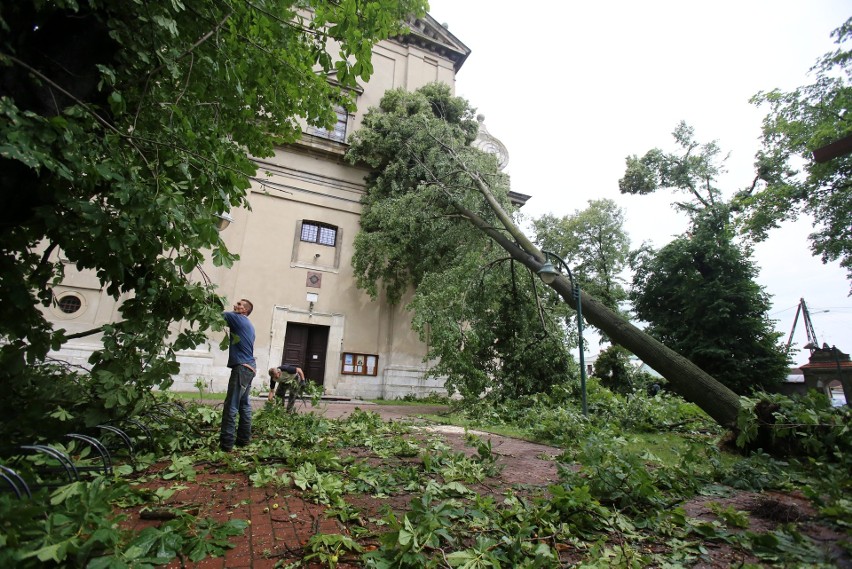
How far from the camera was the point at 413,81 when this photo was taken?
1906 centimetres

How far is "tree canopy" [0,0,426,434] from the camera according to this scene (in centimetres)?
255

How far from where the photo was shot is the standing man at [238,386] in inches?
181

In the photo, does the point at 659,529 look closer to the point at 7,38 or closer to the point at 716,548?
the point at 716,548

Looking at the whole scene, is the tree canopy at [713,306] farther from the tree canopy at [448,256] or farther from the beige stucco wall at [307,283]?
the beige stucco wall at [307,283]

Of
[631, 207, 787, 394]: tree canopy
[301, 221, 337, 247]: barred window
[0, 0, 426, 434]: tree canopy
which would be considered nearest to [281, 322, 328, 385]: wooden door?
[301, 221, 337, 247]: barred window

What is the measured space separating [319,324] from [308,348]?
3.44 feet

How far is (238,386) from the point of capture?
184 inches

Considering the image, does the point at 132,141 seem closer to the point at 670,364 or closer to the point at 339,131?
the point at 670,364

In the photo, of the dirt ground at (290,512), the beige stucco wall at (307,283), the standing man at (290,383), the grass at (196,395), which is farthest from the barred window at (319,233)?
the dirt ground at (290,512)

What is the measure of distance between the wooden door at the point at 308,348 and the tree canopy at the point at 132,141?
36.3 ft

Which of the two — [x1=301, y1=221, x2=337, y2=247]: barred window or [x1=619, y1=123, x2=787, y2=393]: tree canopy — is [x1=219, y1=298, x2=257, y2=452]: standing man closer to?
[x1=301, y1=221, x2=337, y2=247]: barred window

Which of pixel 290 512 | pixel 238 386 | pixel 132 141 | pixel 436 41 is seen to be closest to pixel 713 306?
Result: pixel 436 41

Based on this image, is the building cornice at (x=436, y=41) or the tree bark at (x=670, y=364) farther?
the building cornice at (x=436, y=41)

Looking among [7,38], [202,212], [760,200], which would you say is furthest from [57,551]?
[760,200]
